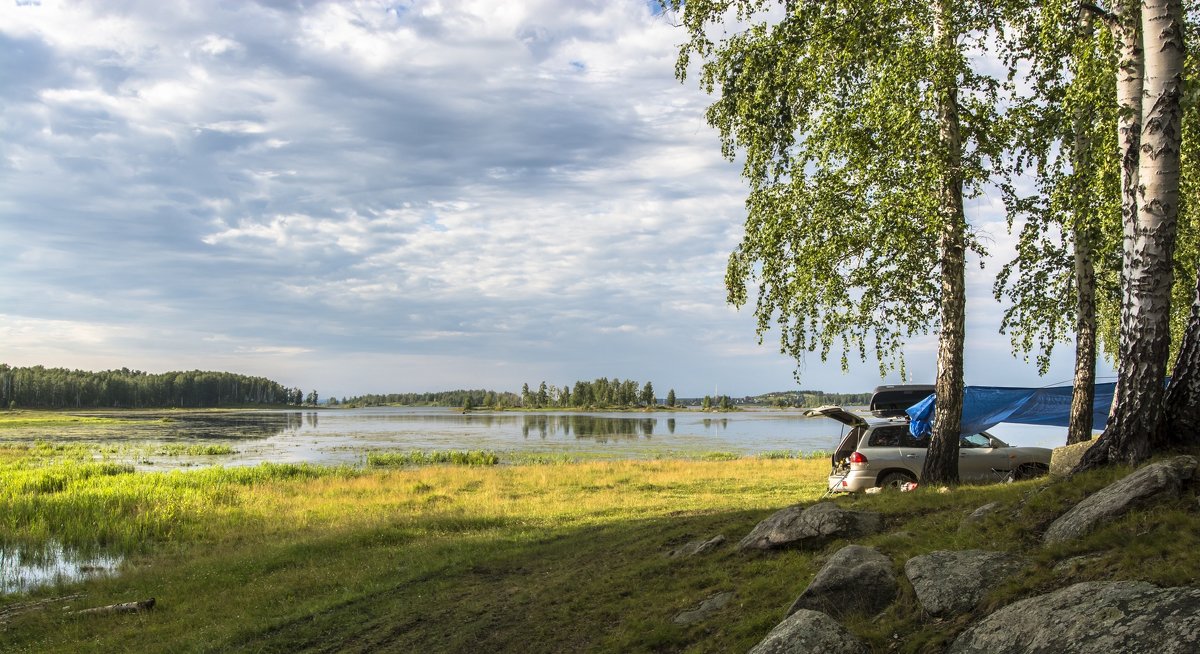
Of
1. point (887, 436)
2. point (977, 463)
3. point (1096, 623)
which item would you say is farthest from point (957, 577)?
point (977, 463)

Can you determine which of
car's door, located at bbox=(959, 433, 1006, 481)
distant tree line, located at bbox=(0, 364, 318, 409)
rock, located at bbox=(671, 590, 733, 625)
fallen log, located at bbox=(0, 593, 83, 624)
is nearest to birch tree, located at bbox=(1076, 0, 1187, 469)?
rock, located at bbox=(671, 590, 733, 625)

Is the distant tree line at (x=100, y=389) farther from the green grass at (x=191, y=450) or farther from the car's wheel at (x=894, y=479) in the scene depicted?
the car's wheel at (x=894, y=479)

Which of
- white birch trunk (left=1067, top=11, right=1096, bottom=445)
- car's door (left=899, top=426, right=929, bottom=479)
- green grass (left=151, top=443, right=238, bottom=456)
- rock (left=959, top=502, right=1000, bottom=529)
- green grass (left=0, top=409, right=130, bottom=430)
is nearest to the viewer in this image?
rock (left=959, top=502, right=1000, bottom=529)

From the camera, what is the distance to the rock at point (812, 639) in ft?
15.4

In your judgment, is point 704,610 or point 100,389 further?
point 100,389

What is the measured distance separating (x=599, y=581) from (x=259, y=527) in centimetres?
1352

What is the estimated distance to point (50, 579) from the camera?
48.6 ft

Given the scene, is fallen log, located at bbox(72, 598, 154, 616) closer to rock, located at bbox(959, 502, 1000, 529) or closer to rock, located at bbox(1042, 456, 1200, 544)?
rock, located at bbox(959, 502, 1000, 529)

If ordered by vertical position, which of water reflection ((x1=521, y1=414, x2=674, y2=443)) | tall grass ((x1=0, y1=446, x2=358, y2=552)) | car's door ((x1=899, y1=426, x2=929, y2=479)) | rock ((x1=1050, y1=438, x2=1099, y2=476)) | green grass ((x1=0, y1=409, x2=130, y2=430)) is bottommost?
water reflection ((x1=521, y1=414, x2=674, y2=443))

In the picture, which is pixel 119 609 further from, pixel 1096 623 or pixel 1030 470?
pixel 1030 470

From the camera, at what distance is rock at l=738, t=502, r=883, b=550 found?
808cm

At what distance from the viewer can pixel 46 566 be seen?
16094mm

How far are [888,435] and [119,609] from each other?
45.8 feet

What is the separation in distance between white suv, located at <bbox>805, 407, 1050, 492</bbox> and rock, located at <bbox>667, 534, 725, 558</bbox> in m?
5.66
